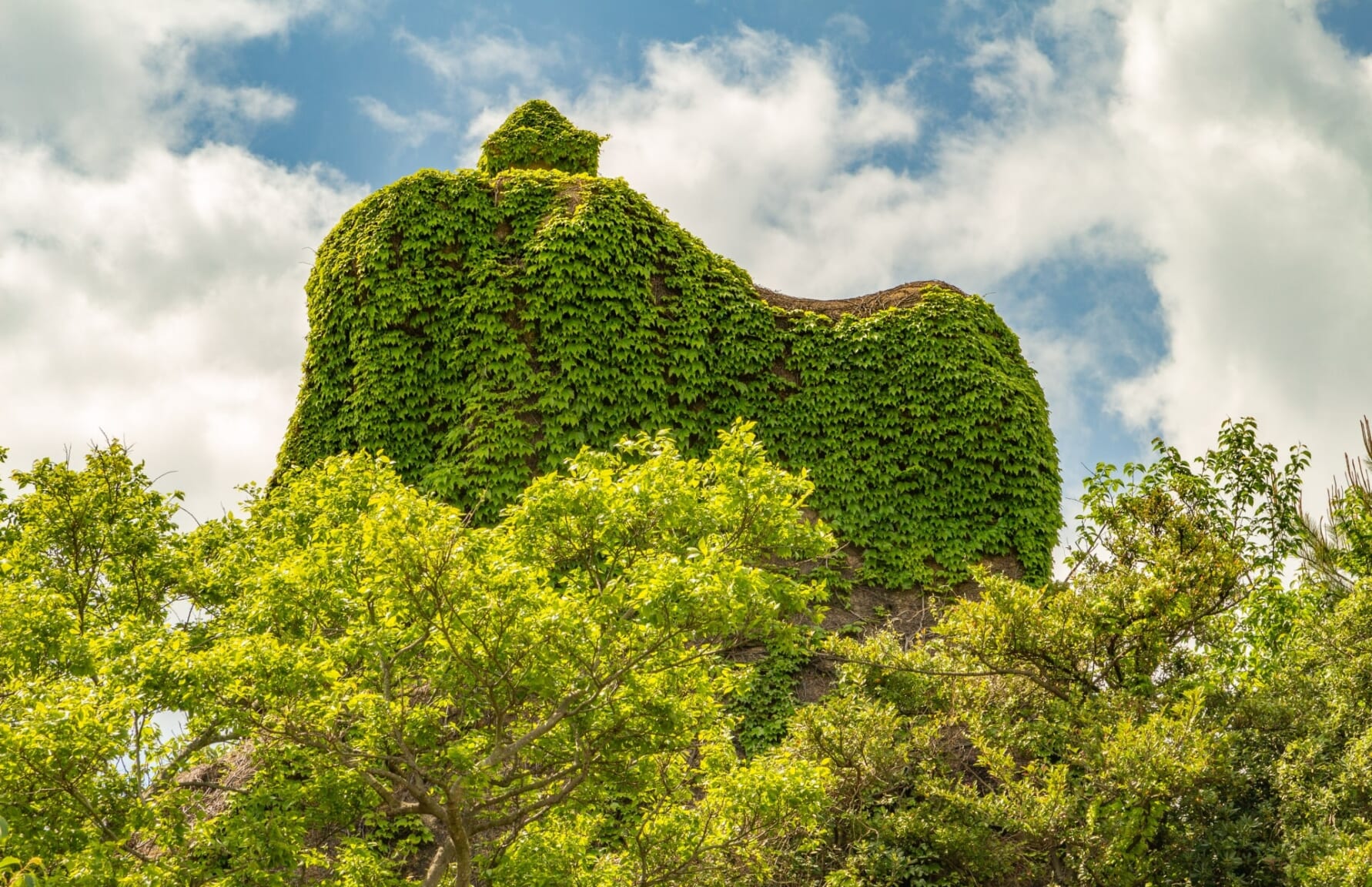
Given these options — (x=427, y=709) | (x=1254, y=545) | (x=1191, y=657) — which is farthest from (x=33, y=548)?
(x=1254, y=545)

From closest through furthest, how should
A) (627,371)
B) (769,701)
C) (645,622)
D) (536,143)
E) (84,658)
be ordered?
(645,622)
(84,658)
(769,701)
(627,371)
(536,143)

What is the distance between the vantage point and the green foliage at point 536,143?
64.1 feet

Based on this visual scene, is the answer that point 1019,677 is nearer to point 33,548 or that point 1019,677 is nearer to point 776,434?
point 776,434

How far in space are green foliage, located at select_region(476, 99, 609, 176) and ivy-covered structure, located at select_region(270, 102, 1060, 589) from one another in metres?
2.39

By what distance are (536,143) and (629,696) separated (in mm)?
13691

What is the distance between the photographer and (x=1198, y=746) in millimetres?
9102

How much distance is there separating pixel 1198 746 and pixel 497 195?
1256cm

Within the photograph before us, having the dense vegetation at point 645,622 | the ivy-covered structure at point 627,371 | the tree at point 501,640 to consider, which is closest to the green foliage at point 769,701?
the dense vegetation at point 645,622

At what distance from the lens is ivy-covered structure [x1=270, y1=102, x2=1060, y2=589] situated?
15.6m

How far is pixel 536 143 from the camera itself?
19.5 m

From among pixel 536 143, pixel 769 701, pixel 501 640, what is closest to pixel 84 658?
pixel 501 640

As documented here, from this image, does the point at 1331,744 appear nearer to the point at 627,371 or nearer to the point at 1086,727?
the point at 1086,727

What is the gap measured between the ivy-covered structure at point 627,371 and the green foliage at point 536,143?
239 centimetres

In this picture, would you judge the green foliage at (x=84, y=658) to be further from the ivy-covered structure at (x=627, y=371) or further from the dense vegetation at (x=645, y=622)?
the ivy-covered structure at (x=627, y=371)
